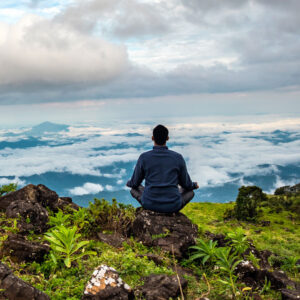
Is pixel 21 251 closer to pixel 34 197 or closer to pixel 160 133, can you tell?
pixel 34 197

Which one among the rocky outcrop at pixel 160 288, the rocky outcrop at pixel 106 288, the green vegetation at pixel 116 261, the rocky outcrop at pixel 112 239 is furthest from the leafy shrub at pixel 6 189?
the rocky outcrop at pixel 160 288

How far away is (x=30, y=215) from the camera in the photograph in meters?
8.44

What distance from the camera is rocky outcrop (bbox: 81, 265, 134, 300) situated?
4.48 metres

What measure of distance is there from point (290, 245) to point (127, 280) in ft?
34.4

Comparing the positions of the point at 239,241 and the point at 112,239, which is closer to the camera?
the point at 239,241

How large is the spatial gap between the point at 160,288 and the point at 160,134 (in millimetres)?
4871

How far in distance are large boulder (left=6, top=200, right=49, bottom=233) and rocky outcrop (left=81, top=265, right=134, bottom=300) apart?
4.26 metres

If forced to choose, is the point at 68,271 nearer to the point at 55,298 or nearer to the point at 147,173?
the point at 55,298

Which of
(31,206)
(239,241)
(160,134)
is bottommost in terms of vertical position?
(239,241)

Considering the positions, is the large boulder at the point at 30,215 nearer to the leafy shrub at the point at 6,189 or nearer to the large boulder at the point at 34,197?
the large boulder at the point at 34,197

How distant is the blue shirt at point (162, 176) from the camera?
8.57 metres

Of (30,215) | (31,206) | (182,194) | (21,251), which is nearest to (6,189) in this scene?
(31,206)

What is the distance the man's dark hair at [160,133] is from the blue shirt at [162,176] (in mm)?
256

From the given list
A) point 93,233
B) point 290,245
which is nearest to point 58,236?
point 93,233
